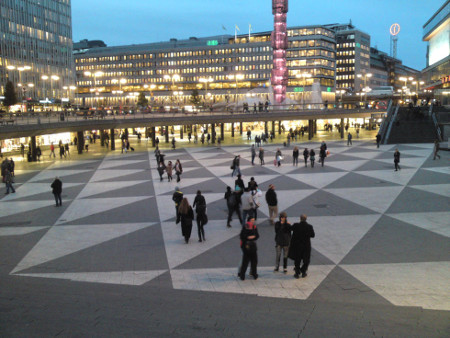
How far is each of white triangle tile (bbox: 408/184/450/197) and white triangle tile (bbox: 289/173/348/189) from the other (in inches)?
165

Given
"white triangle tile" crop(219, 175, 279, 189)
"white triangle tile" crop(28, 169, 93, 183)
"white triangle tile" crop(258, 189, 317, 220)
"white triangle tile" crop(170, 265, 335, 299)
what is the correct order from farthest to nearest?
"white triangle tile" crop(28, 169, 93, 183) < "white triangle tile" crop(219, 175, 279, 189) < "white triangle tile" crop(258, 189, 317, 220) < "white triangle tile" crop(170, 265, 335, 299)

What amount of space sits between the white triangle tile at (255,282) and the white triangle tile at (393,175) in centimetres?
1377

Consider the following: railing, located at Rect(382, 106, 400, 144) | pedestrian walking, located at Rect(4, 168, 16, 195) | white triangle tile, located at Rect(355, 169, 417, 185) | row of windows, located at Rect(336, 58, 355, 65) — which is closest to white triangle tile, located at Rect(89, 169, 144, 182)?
pedestrian walking, located at Rect(4, 168, 16, 195)

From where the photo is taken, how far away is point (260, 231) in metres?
13.6

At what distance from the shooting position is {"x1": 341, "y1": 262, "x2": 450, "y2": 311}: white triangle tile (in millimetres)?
8398

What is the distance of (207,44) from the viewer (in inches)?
5423

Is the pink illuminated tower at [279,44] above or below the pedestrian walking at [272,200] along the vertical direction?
above

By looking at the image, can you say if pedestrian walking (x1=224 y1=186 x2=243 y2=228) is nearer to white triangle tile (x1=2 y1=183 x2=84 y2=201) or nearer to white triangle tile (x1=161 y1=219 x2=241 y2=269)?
white triangle tile (x1=161 y1=219 x2=241 y2=269)

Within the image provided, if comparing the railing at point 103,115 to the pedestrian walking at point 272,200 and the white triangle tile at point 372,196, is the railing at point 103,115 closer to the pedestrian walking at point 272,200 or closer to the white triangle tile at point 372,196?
the pedestrian walking at point 272,200

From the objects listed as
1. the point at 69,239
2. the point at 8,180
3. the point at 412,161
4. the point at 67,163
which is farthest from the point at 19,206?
the point at 412,161

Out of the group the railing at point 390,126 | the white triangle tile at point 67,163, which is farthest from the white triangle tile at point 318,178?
the railing at point 390,126

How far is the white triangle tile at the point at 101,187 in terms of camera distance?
21.2 metres

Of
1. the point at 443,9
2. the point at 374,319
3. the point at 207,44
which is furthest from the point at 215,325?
the point at 207,44

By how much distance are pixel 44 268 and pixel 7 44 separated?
95051 millimetres
